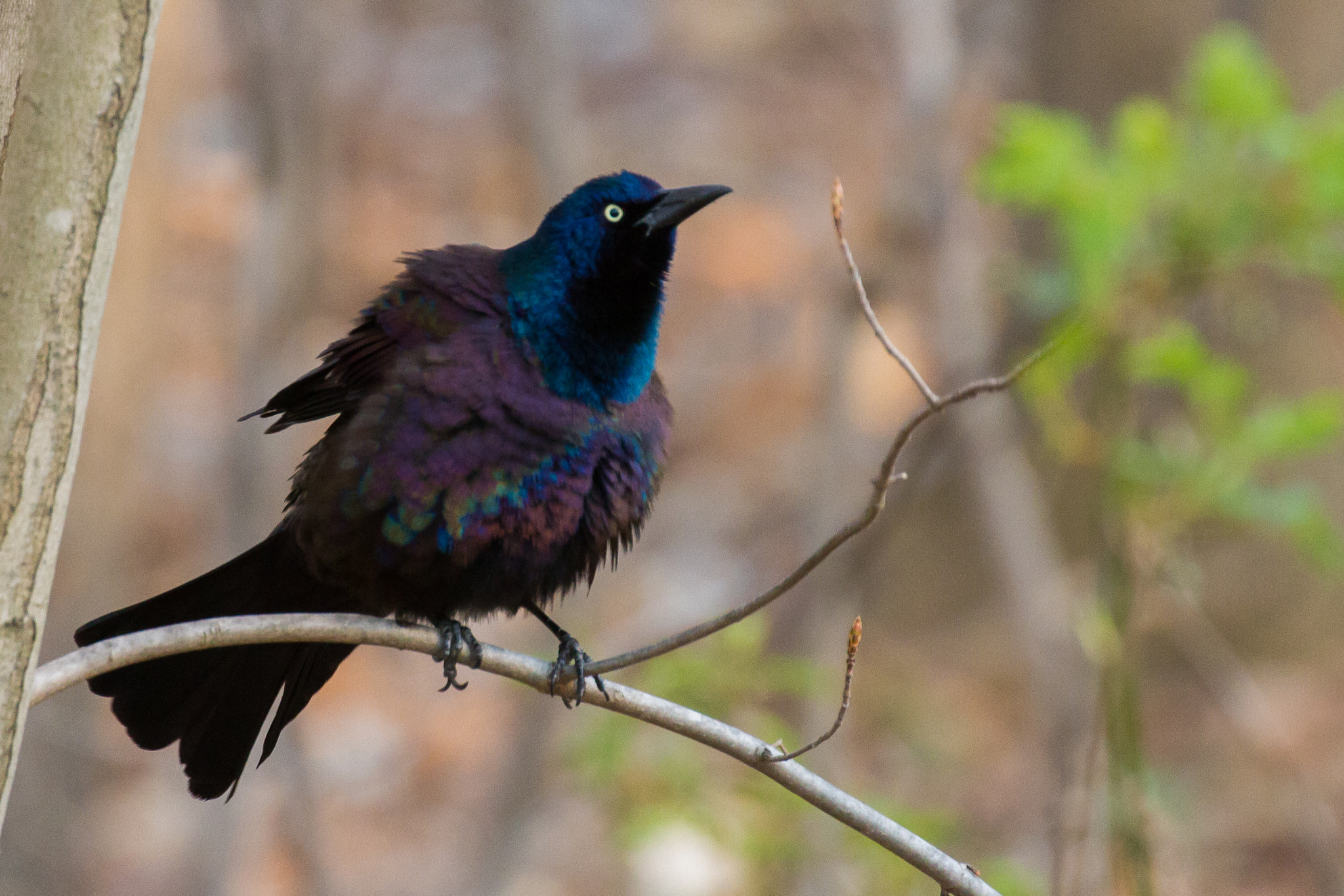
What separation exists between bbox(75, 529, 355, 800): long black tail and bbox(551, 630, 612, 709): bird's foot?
396 mm

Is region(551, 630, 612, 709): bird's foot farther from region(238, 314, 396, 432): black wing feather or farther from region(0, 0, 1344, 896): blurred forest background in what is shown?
region(0, 0, 1344, 896): blurred forest background

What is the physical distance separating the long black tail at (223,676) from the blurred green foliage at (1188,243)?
6.01 ft

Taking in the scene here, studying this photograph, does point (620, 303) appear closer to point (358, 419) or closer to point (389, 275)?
point (358, 419)

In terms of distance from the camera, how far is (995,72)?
8.90 metres

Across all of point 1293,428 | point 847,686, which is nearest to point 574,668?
point 847,686

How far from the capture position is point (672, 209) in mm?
2688

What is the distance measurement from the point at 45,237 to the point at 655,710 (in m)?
0.99

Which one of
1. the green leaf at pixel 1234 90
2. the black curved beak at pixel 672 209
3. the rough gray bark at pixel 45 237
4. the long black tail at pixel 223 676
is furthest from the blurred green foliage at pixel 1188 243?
the rough gray bark at pixel 45 237

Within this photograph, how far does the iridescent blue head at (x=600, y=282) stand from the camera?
2.54m

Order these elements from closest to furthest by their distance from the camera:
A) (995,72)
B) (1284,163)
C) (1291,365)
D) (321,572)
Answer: (321,572) < (1284,163) < (1291,365) < (995,72)

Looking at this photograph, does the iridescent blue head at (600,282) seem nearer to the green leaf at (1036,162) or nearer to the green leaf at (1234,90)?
the green leaf at (1036,162)

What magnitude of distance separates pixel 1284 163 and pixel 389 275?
6.86 m

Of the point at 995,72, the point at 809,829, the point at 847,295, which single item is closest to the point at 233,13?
the point at 847,295

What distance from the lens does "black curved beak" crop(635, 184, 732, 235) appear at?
104 inches
